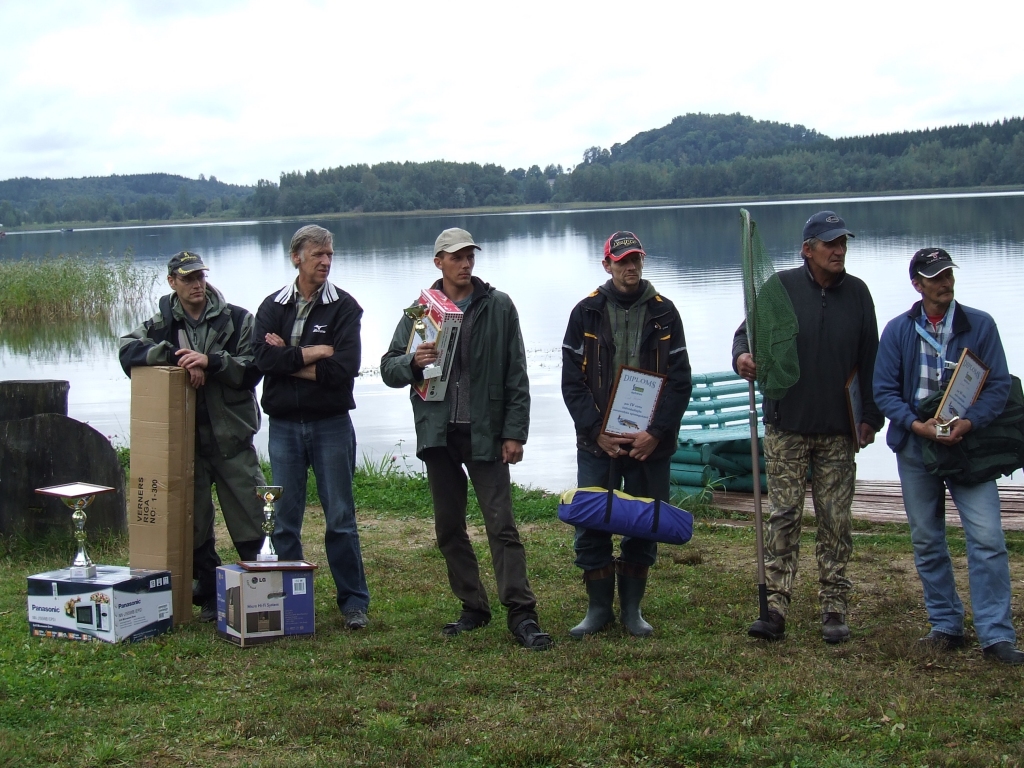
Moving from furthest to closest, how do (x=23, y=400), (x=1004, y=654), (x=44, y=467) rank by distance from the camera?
(x=23, y=400) < (x=44, y=467) < (x=1004, y=654)

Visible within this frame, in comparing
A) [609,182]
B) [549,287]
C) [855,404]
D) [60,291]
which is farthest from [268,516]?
[609,182]

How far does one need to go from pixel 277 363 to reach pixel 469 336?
3.19ft

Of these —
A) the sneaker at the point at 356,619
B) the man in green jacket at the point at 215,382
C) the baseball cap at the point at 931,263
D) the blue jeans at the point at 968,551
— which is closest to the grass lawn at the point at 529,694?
the sneaker at the point at 356,619

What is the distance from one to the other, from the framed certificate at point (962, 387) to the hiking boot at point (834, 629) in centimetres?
110

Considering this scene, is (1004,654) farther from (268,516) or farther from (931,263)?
(268,516)

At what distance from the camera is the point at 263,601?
5535 millimetres

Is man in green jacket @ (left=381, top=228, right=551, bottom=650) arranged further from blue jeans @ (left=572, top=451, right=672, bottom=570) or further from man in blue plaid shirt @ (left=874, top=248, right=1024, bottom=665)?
man in blue plaid shirt @ (left=874, top=248, right=1024, bottom=665)

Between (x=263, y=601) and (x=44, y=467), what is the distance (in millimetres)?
2823

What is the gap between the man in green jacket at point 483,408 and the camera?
5.51 m

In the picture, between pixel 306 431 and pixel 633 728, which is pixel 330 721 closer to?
pixel 633 728

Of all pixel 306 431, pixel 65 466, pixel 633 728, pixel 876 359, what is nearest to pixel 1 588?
pixel 65 466

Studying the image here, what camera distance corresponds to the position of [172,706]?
14.9 feet

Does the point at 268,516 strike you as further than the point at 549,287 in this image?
No

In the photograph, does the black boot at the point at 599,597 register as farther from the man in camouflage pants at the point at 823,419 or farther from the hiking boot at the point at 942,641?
the hiking boot at the point at 942,641
